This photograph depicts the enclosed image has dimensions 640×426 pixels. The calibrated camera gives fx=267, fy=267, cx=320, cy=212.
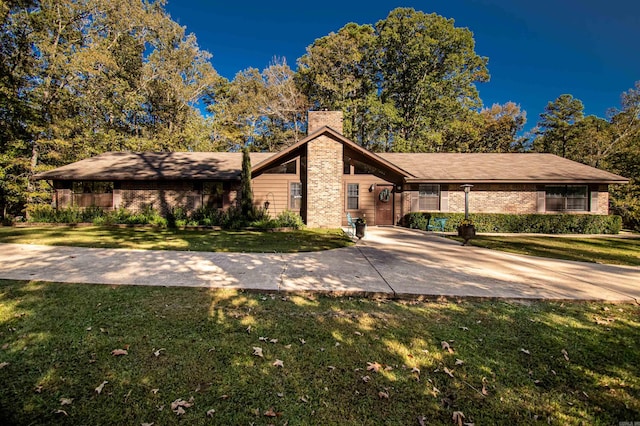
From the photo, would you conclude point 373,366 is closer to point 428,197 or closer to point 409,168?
point 428,197

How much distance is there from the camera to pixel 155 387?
2.45m

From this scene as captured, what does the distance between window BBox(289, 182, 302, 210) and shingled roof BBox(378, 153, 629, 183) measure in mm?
6587

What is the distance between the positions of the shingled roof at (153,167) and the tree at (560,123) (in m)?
35.3

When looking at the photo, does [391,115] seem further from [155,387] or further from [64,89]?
[155,387]

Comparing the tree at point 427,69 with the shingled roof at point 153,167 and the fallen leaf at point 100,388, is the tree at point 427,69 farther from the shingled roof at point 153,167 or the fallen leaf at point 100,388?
the fallen leaf at point 100,388

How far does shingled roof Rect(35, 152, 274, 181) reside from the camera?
53.1ft

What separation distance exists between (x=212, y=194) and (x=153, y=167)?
4820mm

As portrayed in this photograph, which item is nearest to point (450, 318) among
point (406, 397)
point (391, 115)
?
point (406, 397)

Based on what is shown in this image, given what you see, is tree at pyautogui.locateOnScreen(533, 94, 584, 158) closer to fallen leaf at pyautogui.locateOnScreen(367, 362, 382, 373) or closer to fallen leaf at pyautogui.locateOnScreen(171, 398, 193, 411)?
fallen leaf at pyautogui.locateOnScreen(367, 362, 382, 373)

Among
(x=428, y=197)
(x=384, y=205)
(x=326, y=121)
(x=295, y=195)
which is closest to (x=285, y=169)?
(x=295, y=195)

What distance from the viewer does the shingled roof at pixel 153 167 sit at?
53.1 ft

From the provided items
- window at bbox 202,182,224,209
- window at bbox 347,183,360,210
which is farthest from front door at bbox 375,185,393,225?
window at bbox 202,182,224,209

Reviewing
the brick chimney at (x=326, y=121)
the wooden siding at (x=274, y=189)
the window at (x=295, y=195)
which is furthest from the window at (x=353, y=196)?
the brick chimney at (x=326, y=121)

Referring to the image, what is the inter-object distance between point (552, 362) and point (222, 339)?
3783 millimetres
